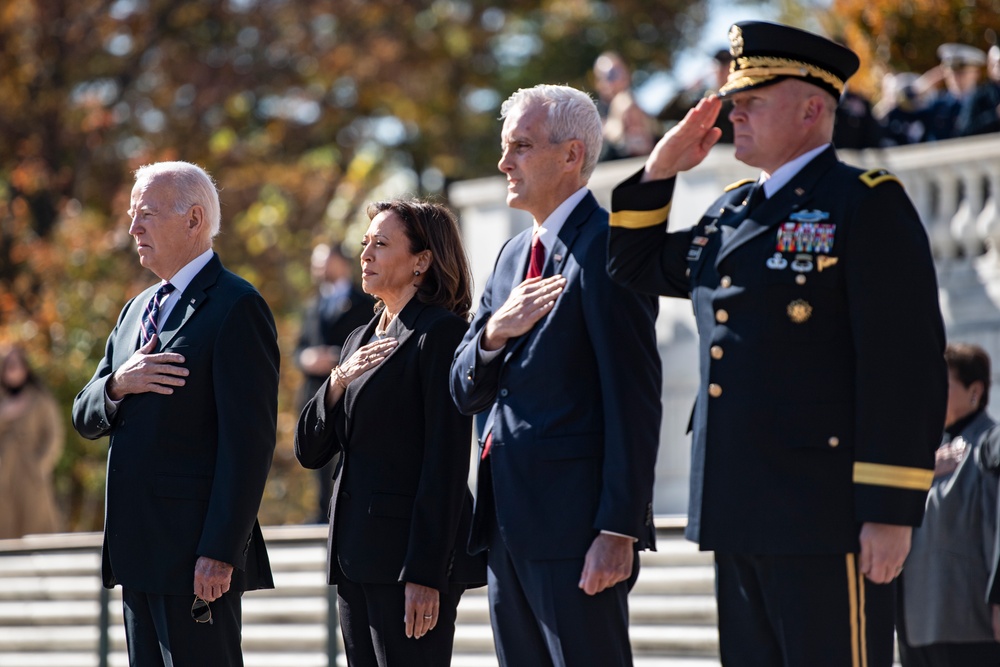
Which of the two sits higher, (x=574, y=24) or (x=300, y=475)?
(x=574, y=24)

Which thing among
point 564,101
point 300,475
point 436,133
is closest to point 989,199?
point 564,101

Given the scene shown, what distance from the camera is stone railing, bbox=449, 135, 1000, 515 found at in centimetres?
960

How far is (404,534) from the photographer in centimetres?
476

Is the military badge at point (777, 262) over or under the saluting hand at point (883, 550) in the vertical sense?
over

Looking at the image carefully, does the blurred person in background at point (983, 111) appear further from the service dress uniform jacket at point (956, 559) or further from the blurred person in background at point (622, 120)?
the service dress uniform jacket at point (956, 559)

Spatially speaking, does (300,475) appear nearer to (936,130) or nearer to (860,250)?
(936,130)

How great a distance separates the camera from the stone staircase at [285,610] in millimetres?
7812

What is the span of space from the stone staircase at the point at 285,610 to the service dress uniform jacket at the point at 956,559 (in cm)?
140

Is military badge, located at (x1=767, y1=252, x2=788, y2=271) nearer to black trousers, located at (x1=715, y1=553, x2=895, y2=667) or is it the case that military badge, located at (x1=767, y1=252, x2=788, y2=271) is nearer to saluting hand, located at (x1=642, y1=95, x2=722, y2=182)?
saluting hand, located at (x1=642, y1=95, x2=722, y2=182)

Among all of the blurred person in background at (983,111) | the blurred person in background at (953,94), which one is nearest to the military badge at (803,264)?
the blurred person in background at (983,111)

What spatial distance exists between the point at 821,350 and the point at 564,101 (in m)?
1.22

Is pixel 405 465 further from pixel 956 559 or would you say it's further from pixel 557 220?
pixel 956 559

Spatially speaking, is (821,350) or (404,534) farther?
(404,534)

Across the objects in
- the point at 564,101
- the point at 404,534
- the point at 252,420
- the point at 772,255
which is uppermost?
the point at 564,101
